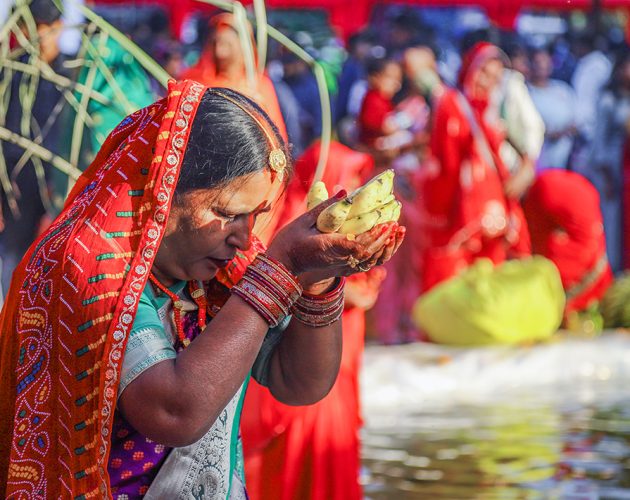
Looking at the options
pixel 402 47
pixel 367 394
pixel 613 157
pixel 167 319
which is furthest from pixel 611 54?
pixel 167 319

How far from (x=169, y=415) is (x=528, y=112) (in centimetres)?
873

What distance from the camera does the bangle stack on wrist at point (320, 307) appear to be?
187 cm

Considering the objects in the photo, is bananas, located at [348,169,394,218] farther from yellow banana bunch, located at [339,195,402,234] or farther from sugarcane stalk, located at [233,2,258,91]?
sugarcane stalk, located at [233,2,258,91]

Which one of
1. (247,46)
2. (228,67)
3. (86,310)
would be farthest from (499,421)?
(86,310)

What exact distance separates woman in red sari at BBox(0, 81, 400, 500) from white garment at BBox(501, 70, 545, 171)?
8.18 metres

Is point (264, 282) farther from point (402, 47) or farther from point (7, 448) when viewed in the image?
point (402, 47)

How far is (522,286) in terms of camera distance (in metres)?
8.65

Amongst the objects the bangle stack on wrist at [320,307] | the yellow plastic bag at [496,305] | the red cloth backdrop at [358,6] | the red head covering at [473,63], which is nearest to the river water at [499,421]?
the yellow plastic bag at [496,305]

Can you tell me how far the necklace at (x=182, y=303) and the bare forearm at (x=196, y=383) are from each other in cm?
18

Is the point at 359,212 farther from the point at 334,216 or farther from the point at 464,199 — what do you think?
the point at 464,199

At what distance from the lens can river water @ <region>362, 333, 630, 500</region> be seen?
5.08 meters

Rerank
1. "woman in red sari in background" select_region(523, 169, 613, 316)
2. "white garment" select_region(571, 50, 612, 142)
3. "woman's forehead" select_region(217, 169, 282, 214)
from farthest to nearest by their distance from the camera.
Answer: "white garment" select_region(571, 50, 612, 142) < "woman in red sari in background" select_region(523, 169, 613, 316) < "woman's forehead" select_region(217, 169, 282, 214)

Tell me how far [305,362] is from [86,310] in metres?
0.42

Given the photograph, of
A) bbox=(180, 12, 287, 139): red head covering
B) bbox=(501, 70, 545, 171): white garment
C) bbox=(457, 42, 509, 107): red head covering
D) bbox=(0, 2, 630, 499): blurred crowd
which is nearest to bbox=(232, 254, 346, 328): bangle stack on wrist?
bbox=(180, 12, 287, 139): red head covering
